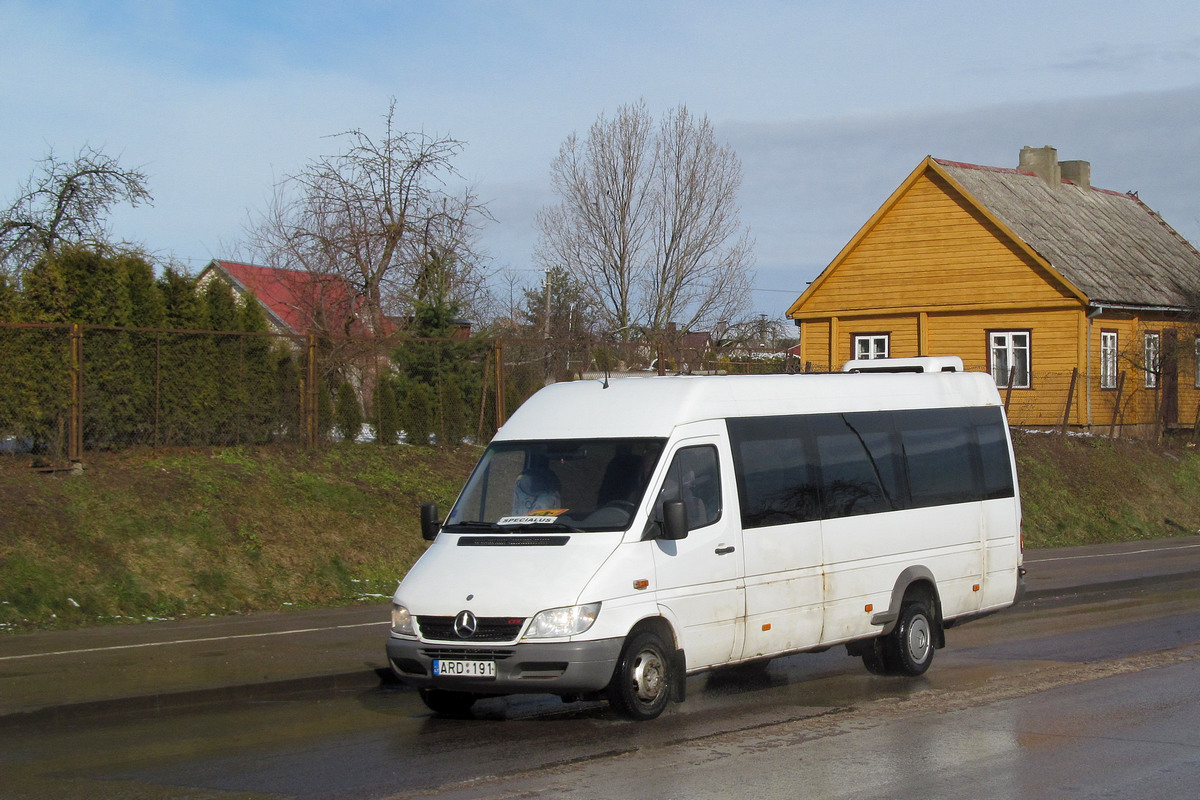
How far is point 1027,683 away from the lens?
32.1 ft

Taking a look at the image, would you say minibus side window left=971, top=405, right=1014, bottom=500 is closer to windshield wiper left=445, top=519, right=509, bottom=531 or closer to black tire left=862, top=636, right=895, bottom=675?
black tire left=862, top=636, right=895, bottom=675

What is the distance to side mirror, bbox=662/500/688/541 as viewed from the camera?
839 cm

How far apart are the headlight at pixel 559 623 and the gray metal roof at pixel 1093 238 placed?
93.5 ft

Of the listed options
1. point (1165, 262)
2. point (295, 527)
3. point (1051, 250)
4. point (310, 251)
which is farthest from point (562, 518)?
point (1165, 262)

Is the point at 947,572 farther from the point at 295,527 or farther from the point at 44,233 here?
the point at 44,233

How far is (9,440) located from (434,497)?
5.50 metres

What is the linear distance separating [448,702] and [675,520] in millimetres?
2224

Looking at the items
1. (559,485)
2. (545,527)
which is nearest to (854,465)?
(559,485)

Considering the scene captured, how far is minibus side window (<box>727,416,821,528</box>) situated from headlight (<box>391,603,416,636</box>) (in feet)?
8.25

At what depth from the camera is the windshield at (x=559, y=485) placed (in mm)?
8719

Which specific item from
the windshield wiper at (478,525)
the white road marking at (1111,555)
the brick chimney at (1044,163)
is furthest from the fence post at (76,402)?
the brick chimney at (1044,163)

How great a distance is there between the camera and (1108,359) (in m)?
34.7

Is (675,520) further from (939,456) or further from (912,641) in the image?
(939,456)

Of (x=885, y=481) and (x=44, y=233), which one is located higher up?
(x=44, y=233)
